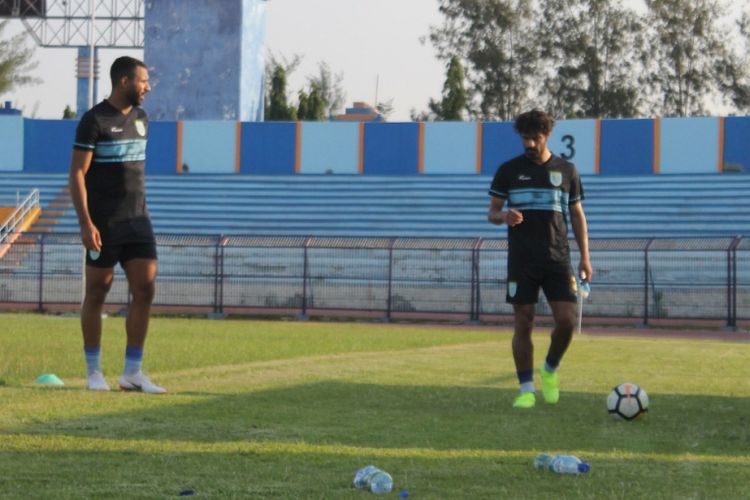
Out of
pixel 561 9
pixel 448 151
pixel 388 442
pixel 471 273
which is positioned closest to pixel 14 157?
pixel 448 151

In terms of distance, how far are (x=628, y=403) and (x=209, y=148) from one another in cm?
3366

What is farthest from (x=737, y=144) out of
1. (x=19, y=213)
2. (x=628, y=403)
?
(x=628, y=403)

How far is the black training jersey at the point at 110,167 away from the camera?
341 inches

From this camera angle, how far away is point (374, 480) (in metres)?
5.02

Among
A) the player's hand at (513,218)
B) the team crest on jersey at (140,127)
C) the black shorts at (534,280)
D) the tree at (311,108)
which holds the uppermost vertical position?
the tree at (311,108)

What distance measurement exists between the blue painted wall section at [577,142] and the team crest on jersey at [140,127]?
29.6 metres

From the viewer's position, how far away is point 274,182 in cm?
3941

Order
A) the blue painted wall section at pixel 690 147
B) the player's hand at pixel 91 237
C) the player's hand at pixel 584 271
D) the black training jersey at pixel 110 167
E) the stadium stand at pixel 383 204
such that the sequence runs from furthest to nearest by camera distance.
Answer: the blue painted wall section at pixel 690 147, the stadium stand at pixel 383 204, the player's hand at pixel 584 271, the black training jersey at pixel 110 167, the player's hand at pixel 91 237

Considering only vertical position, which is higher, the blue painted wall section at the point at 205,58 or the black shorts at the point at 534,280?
the blue painted wall section at the point at 205,58

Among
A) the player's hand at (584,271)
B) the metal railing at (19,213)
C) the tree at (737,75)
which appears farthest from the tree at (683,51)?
the player's hand at (584,271)

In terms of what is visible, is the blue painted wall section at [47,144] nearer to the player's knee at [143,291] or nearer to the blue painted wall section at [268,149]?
the blue painted wall section at [268,149]

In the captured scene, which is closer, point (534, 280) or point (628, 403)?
point (628, 403)

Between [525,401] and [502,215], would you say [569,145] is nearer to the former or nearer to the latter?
[502,215]

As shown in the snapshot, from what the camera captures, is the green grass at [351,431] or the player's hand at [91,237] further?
the player's hand at [91,237]
